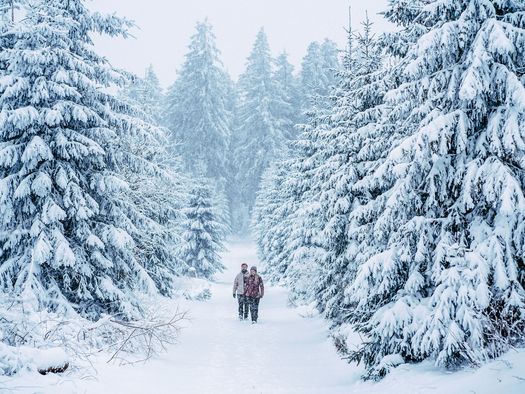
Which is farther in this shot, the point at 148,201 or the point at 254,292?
the point at 254,292

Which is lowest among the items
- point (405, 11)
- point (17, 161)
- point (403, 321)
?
point (403, 321)

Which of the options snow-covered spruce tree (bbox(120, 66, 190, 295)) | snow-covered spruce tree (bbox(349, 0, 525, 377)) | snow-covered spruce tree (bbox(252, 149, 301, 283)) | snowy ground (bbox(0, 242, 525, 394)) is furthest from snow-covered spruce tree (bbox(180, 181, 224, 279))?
snow-covered spruce tree (bbox(349, 0, 525, 377))

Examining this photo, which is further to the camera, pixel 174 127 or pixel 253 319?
pixel 174 127

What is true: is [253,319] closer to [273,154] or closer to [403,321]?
[403,321]

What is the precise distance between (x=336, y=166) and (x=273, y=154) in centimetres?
3613

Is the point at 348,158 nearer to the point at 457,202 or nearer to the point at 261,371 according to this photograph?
the point at 457,202

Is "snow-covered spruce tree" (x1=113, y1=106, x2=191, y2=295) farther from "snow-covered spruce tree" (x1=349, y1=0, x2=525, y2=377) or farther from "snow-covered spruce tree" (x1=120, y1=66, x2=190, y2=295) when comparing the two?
"snow-covered spruce tree" (x1=349, y1=0, x2=525, y2=377)

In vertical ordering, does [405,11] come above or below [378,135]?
above

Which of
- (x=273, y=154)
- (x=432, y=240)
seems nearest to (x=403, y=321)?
(x=432, y=240)

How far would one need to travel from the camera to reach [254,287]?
15641 millimetres

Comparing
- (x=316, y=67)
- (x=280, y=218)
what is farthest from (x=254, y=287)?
(x=316, y=67)

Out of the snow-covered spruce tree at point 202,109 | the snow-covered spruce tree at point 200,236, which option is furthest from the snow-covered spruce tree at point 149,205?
the snow-covered spruce tree at point 202,109

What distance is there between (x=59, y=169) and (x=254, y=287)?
786 centimetres

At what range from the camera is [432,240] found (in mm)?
7031
